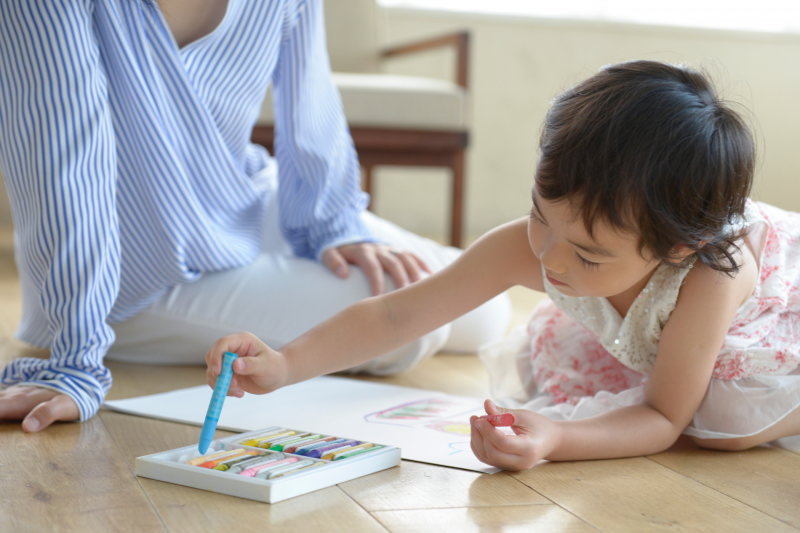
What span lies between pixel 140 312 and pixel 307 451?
0.56 m

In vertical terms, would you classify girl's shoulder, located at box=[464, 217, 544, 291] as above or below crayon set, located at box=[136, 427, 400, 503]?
above

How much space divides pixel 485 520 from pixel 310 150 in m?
0.79

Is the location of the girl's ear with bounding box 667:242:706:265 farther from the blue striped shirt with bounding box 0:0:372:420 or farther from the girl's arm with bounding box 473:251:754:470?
the blue striped shirt with bounding box 0:0:372:420

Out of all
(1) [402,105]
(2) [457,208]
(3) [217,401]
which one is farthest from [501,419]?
(2) [457,208]

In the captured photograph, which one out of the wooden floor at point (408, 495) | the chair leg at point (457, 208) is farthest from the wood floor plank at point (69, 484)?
the chair leg at point (457, 208)

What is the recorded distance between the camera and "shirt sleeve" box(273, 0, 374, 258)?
1.39 m

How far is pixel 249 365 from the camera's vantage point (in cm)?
85

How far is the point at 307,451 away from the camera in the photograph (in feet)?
2.72

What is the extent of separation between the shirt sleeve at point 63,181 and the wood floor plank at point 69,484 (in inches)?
3.0

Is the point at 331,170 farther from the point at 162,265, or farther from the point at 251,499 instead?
the point at 251,499

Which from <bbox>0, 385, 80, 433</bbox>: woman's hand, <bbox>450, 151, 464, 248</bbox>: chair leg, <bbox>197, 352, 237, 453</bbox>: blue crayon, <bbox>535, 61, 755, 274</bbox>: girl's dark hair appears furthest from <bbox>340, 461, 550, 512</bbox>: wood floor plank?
<bbox>450, 151, 464, 248</bbox>: chair leg

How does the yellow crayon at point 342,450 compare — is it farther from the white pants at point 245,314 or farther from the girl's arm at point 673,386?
the white pants at point 245,314

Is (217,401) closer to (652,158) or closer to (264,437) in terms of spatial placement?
(264,437)

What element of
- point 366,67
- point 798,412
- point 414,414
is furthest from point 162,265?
point 366,67
